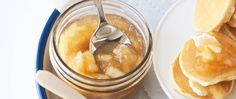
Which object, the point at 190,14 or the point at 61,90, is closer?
the point at 61,90

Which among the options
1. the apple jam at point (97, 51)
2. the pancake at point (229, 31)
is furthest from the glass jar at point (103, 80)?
the pancake at point (229, 31)

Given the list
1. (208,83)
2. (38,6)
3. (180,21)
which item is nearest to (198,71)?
(208,83)

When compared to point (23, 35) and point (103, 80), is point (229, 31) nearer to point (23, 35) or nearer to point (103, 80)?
point (103, 80)

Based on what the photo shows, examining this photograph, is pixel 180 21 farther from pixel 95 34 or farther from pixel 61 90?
pixel 61 90

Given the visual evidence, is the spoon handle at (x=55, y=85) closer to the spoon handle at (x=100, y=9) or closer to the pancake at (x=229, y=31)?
the spoon handle at (x=100, y=9)

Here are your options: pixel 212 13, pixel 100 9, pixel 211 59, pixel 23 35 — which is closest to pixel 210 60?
pixel 211 59

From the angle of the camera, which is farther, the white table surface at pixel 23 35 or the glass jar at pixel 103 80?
the white table surface at pixel 23 35

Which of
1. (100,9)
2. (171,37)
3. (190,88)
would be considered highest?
(100,9)
